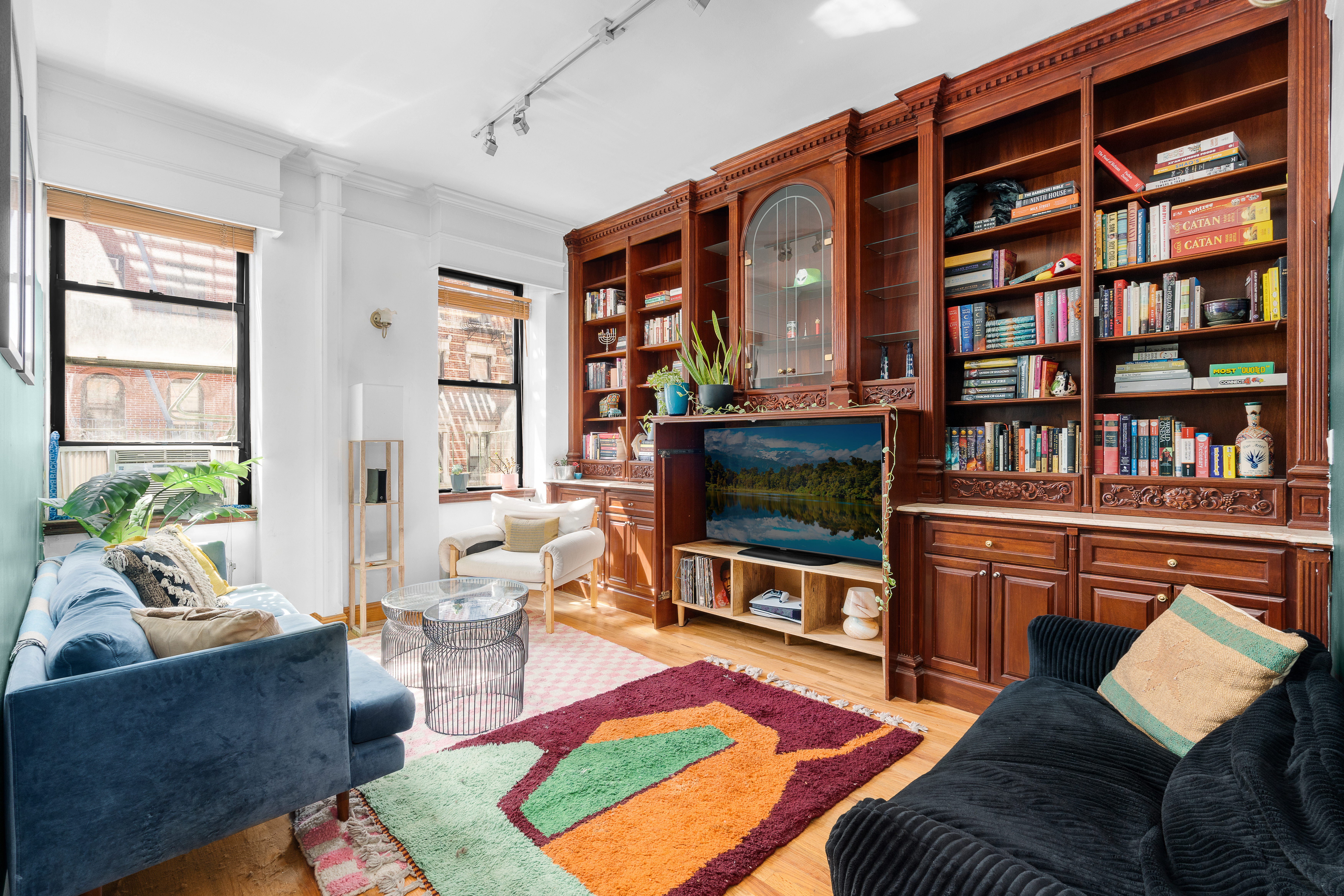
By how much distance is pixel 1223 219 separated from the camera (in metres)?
2.46

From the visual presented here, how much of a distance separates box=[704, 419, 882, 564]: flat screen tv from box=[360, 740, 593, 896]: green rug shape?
1.89 m

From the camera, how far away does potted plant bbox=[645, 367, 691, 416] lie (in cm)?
402

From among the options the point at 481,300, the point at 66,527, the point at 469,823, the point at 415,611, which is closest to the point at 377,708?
the point at 469,823

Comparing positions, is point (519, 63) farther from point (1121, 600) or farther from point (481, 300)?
point (1121, 600)

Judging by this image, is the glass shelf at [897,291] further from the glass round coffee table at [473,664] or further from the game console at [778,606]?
the glass round coffee table at [473,664]

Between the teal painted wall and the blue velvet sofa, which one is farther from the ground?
the teal painted wall

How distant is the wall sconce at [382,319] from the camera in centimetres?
421

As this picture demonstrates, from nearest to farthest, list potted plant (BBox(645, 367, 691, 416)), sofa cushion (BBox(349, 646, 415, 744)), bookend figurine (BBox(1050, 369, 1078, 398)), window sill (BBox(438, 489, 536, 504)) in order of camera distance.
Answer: sofa cushion (BBox(349, 646, 415, 744)) < bookend figurine (BBox(1050, 369, 1078, 398)) < potted plant (BBox(645, 367, 691, 416)) < window sill (BBox(438, 489, 536, 504))

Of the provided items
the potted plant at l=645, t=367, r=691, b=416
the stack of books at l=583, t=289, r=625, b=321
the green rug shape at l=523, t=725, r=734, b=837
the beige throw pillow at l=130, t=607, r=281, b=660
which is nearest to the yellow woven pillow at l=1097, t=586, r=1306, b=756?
the green rug shape at l=523, t=725, r=734, b=837

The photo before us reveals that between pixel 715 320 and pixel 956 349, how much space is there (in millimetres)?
1420

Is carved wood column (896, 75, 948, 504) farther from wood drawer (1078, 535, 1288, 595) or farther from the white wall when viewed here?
the white wall

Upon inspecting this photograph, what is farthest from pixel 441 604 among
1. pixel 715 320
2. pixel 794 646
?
pixel 715 320

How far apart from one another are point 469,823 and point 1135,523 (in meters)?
2.62

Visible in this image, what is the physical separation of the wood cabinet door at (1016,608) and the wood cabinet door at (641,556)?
2.19m
